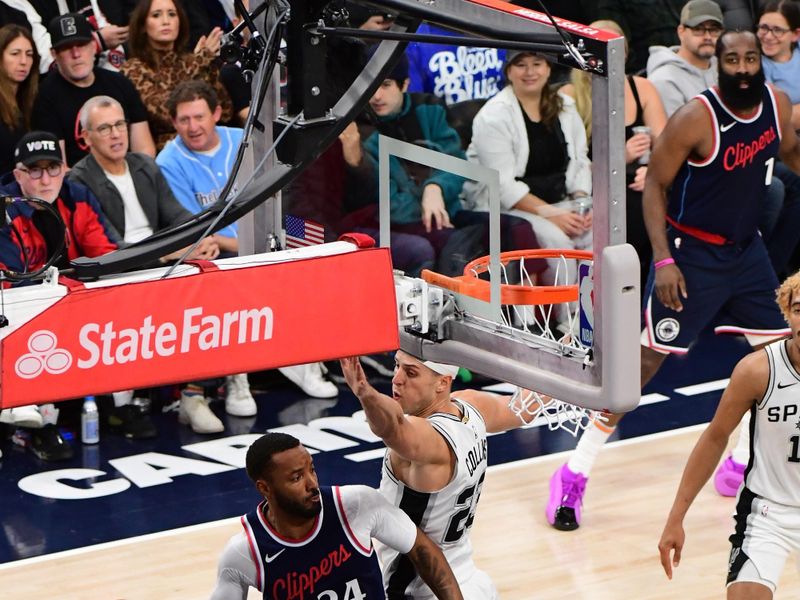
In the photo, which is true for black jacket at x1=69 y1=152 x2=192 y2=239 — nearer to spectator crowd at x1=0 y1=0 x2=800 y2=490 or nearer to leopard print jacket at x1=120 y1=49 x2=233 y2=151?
spectator crowd at x1=0 y1=0 x2=800 y2=490

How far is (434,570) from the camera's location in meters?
4.64

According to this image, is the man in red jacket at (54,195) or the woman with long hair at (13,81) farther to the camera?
the woman with long hair at (13,81)

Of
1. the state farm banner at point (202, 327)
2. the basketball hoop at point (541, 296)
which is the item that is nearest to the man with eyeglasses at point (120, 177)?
the basketball hoop at point (541, 296)

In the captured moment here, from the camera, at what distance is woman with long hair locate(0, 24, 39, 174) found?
794cm

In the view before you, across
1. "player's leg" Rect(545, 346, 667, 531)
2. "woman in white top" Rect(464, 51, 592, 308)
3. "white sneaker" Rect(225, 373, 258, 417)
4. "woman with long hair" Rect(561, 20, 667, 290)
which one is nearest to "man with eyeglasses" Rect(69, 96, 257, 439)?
"white sneaker" Rect(225, 373, 258, 417)

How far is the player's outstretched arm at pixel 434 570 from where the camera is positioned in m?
4.64

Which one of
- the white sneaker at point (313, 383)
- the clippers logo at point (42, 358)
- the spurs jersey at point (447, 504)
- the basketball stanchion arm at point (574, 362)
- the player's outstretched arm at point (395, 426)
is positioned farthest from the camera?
the white sneaker at point (313, 383)

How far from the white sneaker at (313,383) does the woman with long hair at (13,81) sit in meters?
1.94

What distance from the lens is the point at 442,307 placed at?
178 inches

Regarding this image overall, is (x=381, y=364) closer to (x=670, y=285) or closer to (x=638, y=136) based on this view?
(x=638, y=136)

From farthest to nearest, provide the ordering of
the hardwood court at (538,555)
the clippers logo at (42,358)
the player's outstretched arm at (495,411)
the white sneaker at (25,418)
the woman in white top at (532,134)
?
the woman in white top at (532,134) → the white sneaker at (25,418) → the hardwood court at (538,555) → the player's outstretched arm at (495,411) → the clippers logo at (42,358)

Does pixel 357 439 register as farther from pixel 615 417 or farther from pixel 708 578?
pixel 708 578

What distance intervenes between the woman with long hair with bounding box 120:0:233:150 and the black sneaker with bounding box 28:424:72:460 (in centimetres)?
191

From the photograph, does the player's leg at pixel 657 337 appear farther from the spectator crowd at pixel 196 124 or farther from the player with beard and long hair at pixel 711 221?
the spectator crowd at pixel 196 124
